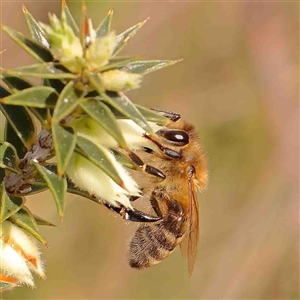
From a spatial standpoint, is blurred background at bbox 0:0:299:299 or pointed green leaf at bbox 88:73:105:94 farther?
blurred background at bbox 0:0:299:299

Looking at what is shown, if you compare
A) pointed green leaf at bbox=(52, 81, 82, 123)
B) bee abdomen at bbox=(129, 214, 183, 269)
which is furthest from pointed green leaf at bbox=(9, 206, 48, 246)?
bee abdomen at bbox=(129, 214, 183, 269)

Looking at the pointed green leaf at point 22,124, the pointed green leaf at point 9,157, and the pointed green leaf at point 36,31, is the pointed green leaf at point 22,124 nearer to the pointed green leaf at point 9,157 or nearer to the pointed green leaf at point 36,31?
the pointed green leaf at point 9,157

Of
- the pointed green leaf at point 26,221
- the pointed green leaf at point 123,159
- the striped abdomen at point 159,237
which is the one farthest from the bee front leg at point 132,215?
the pointed green leaf at point 26,221

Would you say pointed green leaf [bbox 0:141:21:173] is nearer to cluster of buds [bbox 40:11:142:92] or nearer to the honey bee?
cluster of buds [bbox 40:11:142:92]

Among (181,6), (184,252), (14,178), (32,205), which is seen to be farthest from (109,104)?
(181,6)

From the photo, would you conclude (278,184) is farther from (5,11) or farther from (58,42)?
(58,42)
